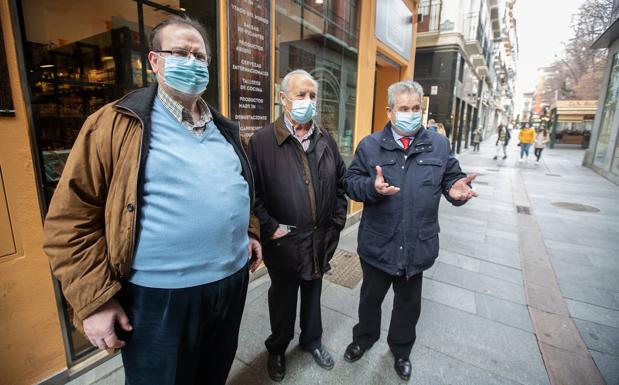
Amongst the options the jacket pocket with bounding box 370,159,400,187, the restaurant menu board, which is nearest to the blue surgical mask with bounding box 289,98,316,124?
the jacket pocket with bounding box 370,159,400,187

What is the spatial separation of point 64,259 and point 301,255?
51.7 inches

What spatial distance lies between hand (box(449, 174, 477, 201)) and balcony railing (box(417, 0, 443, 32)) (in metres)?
15.1

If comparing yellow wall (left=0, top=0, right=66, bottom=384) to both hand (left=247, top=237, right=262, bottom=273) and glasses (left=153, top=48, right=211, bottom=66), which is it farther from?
hand (left=247, top=237, right=262, bottom=273)

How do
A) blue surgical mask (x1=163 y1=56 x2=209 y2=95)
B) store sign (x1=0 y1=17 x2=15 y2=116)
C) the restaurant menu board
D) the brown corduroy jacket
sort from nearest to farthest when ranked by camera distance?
the brown corduroy jacket, blue surgical mask (x1=163 y1=56 x2=209 y2=95), store sign (x1=0 y1=17 x2=15 y2=116), the restaurant menu board

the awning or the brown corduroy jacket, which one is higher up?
the awning

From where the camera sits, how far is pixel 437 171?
2156 millimetres

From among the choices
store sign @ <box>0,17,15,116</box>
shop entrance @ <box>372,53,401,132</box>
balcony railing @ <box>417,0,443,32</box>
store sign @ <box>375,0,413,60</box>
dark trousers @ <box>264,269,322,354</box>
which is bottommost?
dark trousers @ <box>264,269,322,354</box>

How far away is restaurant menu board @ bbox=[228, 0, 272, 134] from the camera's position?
9.89 feet

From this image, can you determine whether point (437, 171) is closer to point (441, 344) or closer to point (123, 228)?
point (441, 344)

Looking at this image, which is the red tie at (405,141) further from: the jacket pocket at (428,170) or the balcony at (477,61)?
the balcony at (477,61)

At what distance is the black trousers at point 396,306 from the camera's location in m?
2.36

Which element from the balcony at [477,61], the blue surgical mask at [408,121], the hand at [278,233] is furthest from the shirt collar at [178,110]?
the balcony at [477,61]

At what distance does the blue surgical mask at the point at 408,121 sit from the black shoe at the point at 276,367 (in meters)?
1.93

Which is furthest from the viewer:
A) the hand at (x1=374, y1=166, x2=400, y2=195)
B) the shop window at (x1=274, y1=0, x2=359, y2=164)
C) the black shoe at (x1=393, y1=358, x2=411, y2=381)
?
the shop window at (x1=274, y1=0, x2=359, y2=164)
